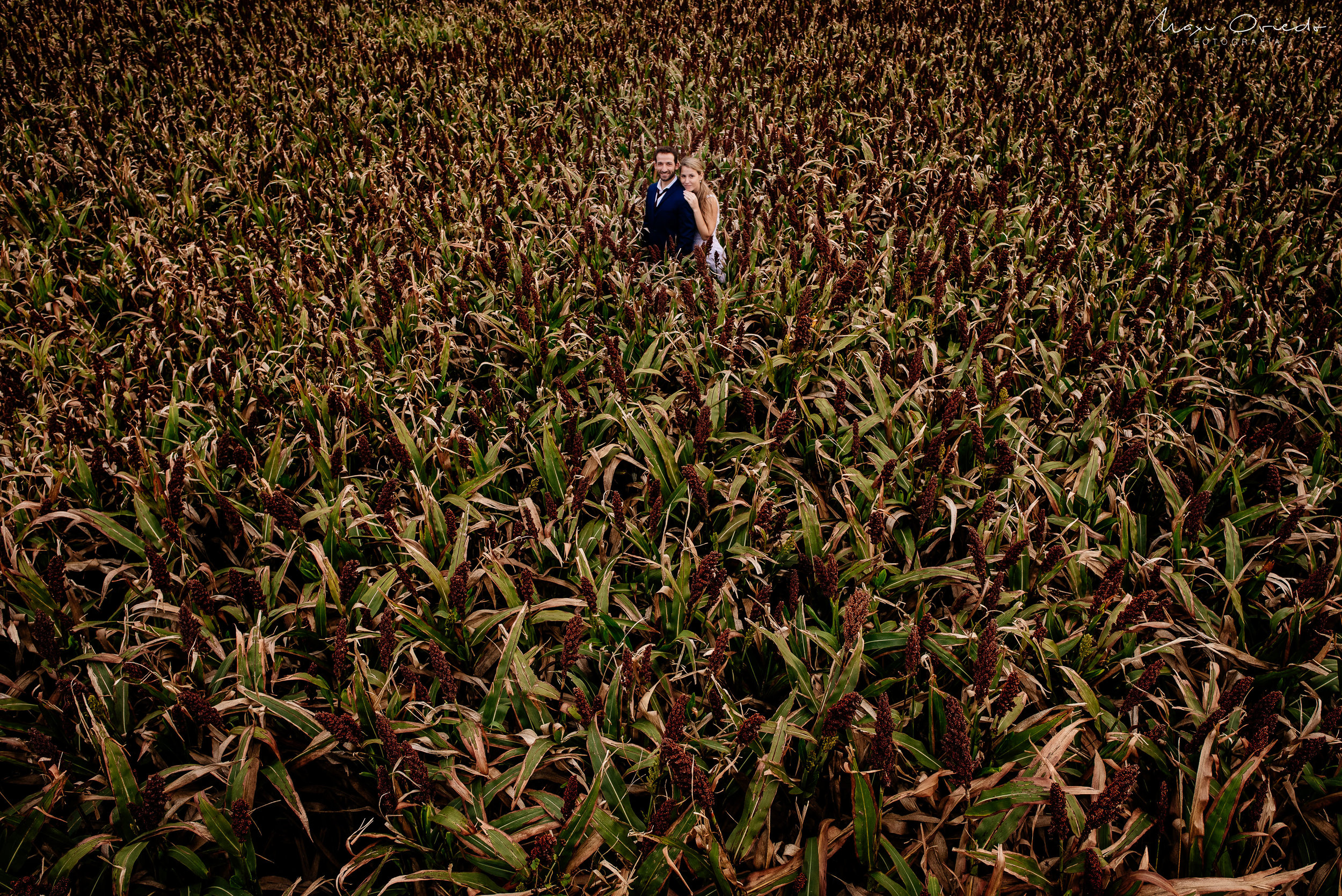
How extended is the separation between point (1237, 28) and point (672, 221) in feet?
30.8

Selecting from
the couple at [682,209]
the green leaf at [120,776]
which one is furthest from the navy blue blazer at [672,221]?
the green leaf at [120,776]

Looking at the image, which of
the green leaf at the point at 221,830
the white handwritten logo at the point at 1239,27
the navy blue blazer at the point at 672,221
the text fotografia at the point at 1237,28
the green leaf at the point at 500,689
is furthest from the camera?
the white handwritten logo at the point at 1239,27

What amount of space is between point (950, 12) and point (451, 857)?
38.7 feet

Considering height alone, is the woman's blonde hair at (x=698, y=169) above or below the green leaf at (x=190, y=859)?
above

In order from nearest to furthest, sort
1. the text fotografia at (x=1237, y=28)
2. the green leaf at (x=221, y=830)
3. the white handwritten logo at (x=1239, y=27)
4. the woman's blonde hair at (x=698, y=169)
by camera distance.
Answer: the green leaf at (x=221, y=830)
the woman's blonde hair at (x=698, y=169)
the text fotografia at (x=1237, y=28)
the white handwritten logo at (x=1239, y=27)

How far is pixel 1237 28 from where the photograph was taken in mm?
9617

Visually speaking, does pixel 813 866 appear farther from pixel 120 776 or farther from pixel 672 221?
pixel 672 221

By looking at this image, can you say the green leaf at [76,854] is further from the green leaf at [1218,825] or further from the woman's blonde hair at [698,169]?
the woman's blonde hair at [698,169]

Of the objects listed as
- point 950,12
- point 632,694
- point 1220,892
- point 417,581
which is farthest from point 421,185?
point 950,12

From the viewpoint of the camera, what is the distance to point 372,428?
12.4 feet

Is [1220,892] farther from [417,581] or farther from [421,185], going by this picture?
[421,185]

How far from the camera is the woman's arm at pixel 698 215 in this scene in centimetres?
543

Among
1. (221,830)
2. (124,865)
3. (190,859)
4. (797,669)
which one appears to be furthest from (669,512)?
(124,865)

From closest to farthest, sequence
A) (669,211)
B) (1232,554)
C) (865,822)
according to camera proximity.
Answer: (865,822)
(1232,554)
(669,211)
